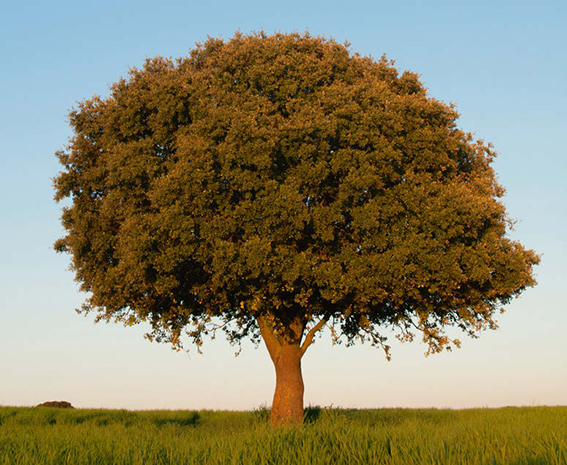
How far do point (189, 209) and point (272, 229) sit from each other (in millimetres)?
3446

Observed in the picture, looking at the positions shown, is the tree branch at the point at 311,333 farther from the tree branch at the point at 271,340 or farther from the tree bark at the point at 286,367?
the tree branch at the point at 271,340

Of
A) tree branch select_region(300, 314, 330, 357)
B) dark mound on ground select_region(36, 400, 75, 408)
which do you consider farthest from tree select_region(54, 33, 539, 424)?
dark mound on ground select_region(36, 400, 75, 408)

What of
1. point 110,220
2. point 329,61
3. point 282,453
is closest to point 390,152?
point 329,61

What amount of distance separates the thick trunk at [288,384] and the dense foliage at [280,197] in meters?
2.04

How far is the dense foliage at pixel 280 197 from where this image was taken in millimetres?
21266

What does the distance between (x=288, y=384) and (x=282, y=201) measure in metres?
11.2

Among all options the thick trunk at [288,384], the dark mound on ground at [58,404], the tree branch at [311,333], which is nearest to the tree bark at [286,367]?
the thick trunk at [288,384]

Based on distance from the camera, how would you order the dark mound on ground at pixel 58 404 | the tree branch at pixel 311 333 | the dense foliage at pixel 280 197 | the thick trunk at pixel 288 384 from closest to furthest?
the dense foliage at pixel 280 197 < the thick trunk at pixel 288 384 < the tree branch at pixel 311 333 < the dark mound on ground at pixel 58 404

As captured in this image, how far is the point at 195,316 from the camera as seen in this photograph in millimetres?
28469

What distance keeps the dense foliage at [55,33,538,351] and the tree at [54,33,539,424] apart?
0.27ft

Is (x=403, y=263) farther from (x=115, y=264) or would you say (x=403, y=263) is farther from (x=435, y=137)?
(x=115, y=264)

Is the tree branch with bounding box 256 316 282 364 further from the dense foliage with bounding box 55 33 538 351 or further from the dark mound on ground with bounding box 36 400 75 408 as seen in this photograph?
the dark mound on ground with bounding box 36 400 75 408

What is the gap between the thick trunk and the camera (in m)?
26.9

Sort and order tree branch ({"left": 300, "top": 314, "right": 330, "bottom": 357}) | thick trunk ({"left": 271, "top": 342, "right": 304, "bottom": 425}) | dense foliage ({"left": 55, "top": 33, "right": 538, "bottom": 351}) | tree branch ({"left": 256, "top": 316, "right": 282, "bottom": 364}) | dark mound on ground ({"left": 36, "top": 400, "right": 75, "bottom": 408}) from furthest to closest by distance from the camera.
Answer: dark mound on ground ({"left": 36, "top": 400, "right": 75, "bottom": 408}) < tree branch ({"left": 256, "top": 316, "right": 282, "bottom": 364}) < tree branch ({"left": 300, "top": 314, "right": 330, "bottom": 357}) < thick trunk ({"left": 271, "top": 342, "right": 304, "bottom": 425}) < dense foliage ({"left": 55, "top": 33, "right": 538, "bottom": 351})
